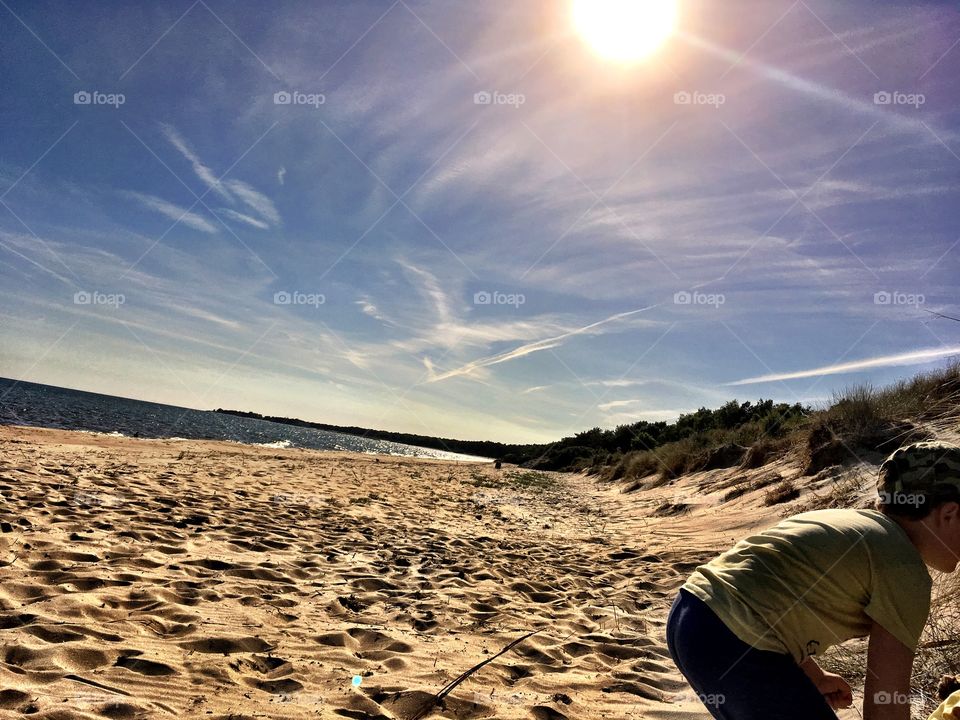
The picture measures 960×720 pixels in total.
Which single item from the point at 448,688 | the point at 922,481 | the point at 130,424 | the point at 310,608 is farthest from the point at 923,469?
the point at 130,424

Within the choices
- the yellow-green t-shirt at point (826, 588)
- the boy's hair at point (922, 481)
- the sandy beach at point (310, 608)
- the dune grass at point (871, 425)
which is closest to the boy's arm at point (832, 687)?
the yellow-green t-shirt at point (826, 588)

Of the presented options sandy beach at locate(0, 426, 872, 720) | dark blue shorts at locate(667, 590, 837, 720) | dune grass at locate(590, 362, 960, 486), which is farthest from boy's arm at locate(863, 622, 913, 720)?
dune grass at locate(590, 362, 960, 486)

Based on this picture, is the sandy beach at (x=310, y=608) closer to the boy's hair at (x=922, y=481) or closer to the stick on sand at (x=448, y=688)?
the stick on sand at (x=448, y=688)

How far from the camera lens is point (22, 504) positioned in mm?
6219

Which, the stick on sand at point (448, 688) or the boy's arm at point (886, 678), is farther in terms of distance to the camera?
the stick on sand at point (448, 688)

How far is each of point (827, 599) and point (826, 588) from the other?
39 mm

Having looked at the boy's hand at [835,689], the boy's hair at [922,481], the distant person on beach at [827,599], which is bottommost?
the boy's hand at [835,689]

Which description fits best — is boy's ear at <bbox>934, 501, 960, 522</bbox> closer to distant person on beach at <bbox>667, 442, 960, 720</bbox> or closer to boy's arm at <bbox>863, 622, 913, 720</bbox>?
distant person on beach at <bbox>667, 442, 960, 720</bbox>

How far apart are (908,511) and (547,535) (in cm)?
772

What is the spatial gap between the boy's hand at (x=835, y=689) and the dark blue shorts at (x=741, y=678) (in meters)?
0.34

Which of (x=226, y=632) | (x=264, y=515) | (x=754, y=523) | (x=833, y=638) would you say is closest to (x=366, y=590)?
(x=226, y=632)

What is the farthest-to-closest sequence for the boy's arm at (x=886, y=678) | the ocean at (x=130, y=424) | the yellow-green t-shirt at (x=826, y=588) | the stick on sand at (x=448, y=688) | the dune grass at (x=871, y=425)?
1. the ocean at (x=130, y=424)
2. the dune grass at (x=871, y=425)
3. the stick on sand at (x=448, y=688)
4. the yellow-green t-shirt at (x=826, y=588)
5. the boy's arm at (x=886, y=678)

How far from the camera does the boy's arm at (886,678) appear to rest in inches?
62.2

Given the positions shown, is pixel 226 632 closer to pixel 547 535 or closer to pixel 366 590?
pixel 366 590
